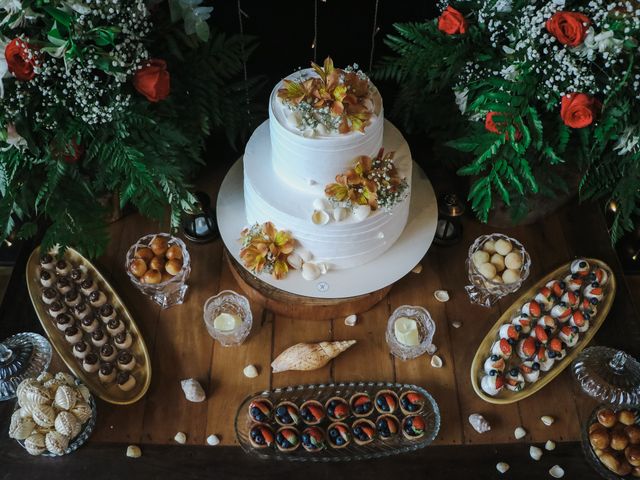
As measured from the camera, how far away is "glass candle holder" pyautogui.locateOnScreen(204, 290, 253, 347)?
2162 mm

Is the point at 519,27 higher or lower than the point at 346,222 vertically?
higher

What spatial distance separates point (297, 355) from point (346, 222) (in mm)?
501

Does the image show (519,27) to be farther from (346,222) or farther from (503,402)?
(503,402)

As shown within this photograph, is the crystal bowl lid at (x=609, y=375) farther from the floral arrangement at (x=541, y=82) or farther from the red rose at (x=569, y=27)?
the red rose at (x=569, y=27)

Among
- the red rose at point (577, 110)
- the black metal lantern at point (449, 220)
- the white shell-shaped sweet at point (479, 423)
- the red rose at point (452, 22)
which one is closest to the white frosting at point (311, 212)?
the black metal lantern at point (449, 220)

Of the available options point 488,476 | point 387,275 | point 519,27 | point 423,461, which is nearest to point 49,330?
point 387,275

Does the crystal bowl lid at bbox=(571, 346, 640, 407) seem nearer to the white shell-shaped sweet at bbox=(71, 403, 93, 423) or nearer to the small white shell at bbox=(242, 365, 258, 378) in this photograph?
the small white shell at bbox=(242, 365, 258, 378)

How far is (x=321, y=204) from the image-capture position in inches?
78.0

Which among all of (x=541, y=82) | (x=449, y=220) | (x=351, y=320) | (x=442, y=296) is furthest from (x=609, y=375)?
(x=541, y=82)

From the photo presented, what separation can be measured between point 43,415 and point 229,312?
674mm

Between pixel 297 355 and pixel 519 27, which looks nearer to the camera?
pixel 519 27

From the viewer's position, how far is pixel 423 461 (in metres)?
1.99

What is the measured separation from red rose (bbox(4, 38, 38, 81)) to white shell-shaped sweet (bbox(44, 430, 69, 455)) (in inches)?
41.7

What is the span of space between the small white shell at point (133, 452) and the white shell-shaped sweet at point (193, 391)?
0.22 metres
